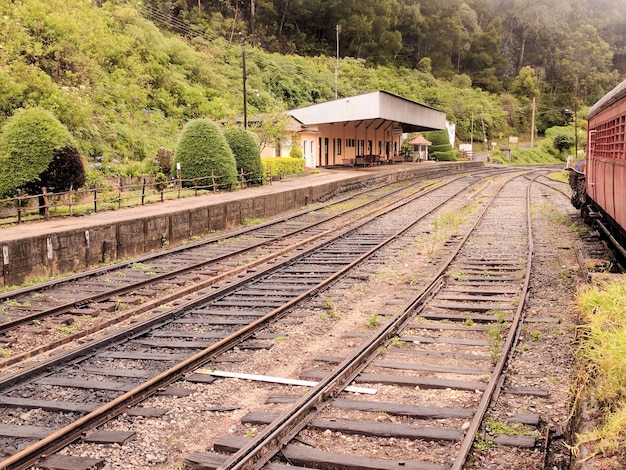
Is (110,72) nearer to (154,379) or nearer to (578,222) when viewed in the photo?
(578,222)

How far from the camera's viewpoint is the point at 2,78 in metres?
19.7

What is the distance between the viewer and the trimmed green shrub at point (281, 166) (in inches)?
1257

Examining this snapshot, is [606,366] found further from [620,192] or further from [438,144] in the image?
[438,144]

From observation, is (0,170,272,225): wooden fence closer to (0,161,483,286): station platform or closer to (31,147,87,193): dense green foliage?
(31,147,87,193): dense green foliage

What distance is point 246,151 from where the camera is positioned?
91.4 ft

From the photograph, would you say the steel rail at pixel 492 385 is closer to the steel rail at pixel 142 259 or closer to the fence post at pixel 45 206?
the steel rail at pixel 142 259

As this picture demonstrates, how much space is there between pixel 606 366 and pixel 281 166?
28.9 m

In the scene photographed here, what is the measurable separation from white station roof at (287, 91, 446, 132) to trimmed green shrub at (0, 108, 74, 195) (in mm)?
23960

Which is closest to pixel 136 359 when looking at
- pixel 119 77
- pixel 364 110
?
pixel 119 77

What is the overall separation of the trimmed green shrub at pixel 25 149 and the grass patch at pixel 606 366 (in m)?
14.2

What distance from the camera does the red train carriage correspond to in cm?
1041

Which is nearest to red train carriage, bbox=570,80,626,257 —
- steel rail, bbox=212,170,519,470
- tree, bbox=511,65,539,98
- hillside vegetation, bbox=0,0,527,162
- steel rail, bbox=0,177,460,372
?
steel rail, bbox=212,170,519,470

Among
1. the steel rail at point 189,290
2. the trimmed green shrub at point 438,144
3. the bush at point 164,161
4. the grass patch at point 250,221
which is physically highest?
the trimmed green shrub at point 438,144

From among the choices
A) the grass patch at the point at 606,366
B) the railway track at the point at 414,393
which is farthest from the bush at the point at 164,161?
the grass patch at the point at 606,366
